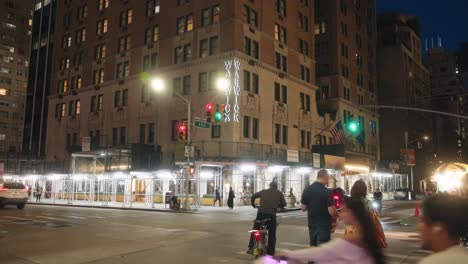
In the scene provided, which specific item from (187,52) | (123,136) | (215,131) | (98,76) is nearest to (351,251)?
(215,131)

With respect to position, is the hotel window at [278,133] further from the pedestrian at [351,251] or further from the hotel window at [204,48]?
the pedestrian at [351,251]

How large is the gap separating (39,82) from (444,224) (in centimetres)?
8248

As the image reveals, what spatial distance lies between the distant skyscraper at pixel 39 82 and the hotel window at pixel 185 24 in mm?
37334

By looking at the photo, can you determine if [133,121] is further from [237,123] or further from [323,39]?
[323,39]

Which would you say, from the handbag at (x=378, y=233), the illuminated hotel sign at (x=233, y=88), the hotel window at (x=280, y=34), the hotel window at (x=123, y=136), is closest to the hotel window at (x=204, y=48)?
the illuminated hotel sign at (x=233, y=88)

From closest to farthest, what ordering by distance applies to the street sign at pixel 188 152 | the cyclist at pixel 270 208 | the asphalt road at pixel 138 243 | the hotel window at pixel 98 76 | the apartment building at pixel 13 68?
the cyclist at pixel 270 208 → the asphalt road at pixel 138 243 → the street sign at pixel 188 152 → the hotel window at pixel 98 76 → the apartment building at pixel 13 68

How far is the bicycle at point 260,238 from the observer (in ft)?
32.7

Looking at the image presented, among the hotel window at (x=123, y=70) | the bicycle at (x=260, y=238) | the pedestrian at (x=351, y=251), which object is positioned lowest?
the bicycle at (x=260, y=238)

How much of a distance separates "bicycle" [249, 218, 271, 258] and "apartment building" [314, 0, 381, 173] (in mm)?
42747

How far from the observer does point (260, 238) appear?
10234mm

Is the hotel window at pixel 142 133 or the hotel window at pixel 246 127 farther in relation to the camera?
the hotel window at pixel 142 133

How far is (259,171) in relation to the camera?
3856 cm

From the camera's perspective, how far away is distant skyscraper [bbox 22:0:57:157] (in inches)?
2874

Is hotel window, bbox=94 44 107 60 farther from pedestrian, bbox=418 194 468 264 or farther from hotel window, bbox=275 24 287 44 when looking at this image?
pedestrian, bbox=418 194 468 264
